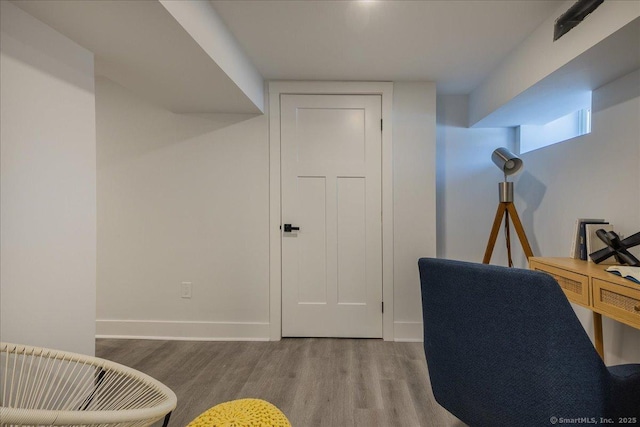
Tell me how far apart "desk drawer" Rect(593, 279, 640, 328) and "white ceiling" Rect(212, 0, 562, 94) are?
1358 mm

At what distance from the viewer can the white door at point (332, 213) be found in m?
2.54

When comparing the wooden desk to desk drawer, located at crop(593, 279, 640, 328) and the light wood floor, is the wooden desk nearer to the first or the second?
desk drawer, located at crop(593, 279, 640, 328)

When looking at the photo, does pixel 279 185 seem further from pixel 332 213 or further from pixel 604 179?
pixel 604 179

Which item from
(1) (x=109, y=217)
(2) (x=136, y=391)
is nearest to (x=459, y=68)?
(2) (x=136, y=391)

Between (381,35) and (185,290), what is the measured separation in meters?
2.42

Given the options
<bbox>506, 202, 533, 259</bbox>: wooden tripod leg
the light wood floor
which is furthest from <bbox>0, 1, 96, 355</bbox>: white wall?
<bbox>506, 202, 533, 259</bbox>: wooden tripod leg

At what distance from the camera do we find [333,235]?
254cm

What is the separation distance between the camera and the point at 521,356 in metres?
0.92

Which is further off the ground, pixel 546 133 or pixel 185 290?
pixel 546 133

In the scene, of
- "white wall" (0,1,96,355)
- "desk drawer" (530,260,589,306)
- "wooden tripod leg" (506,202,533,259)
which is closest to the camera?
"white wall" (0,1,96,355)

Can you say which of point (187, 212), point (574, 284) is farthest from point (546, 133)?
point (187, 212)

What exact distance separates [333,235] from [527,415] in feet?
5.76

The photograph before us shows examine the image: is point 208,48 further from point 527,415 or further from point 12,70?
point 527,415

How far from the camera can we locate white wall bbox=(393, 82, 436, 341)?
8.27 feet
